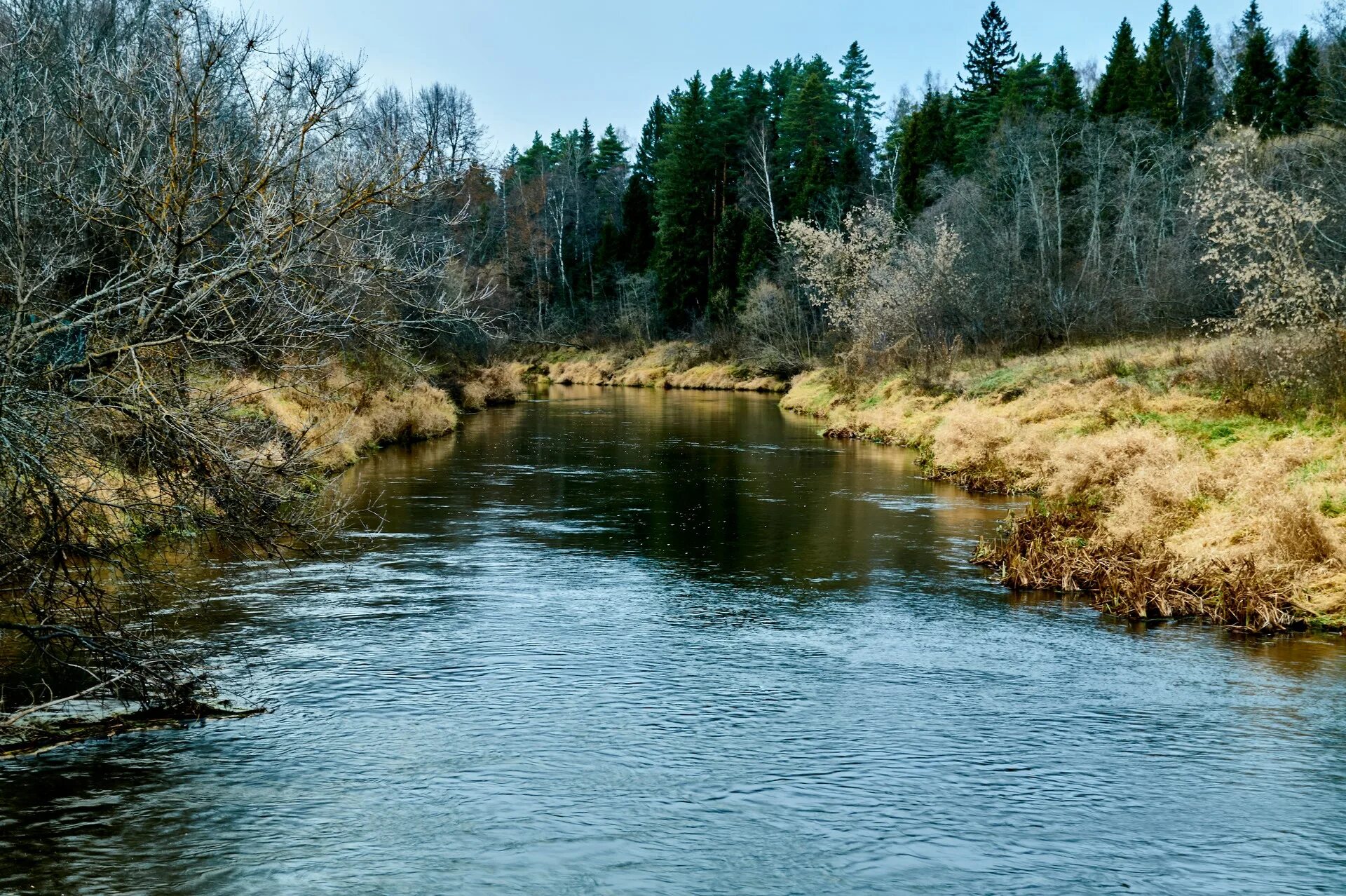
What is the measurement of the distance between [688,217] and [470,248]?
69.0 feet

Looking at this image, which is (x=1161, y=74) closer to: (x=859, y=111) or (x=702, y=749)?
(x=859, y=111)

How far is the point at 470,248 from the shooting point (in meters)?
58.7

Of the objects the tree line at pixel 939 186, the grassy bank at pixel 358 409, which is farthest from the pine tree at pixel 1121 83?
the grassy bank at pixel 358 409

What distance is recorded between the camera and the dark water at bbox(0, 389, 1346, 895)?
294 inches

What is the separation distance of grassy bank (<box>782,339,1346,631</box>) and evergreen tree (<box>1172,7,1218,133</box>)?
3143cm

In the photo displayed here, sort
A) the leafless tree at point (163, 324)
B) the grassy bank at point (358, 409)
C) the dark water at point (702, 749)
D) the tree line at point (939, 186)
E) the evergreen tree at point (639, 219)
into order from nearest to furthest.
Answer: the dark water at point (702, 749) < the leafless tree at point (163, 324) < the grassy bank at point (358, 409) < the tree line at point (939, 186) < the evergreen tree at point (639, 219)

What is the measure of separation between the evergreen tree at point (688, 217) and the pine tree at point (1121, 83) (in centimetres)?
2515

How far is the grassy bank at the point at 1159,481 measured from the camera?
44.4 ft

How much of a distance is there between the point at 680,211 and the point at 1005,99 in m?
22.3

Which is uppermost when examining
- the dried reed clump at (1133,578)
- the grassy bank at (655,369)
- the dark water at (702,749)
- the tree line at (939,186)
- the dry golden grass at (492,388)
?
the tree line at (939,186)

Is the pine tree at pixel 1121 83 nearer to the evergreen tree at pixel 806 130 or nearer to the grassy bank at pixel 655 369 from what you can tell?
the evergreen tree at pixel 806 130

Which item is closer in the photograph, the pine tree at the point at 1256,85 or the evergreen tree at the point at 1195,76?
the pine tree at the point at 1256,85

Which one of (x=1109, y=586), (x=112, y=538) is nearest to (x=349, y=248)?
(x=112, y=538)

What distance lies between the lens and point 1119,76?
5953 cm
